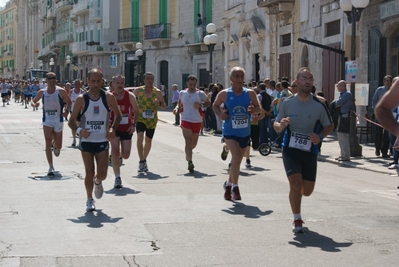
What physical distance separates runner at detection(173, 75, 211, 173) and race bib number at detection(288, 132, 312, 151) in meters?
5.92

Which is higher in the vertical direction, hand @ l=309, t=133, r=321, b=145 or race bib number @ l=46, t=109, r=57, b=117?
race bib number @ l=46, t=109, r=57, b=117

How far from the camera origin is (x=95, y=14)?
6419cm

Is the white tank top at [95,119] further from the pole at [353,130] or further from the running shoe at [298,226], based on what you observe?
the pole at [353,130]

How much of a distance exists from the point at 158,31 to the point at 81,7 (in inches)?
825

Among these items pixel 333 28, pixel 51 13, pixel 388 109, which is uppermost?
pixel 51 13

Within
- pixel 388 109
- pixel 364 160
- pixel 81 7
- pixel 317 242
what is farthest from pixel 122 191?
pixel 81 7

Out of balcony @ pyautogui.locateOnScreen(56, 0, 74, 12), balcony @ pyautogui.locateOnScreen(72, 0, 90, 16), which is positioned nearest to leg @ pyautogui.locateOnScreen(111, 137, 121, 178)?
balcony @ pyautogui.locateOnScreen(72, 0, 90, 16)

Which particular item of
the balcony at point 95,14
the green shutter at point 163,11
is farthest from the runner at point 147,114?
the balcony at point 95,14

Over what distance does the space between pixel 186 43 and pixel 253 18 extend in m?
12.8

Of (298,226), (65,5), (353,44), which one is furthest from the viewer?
(65,5)

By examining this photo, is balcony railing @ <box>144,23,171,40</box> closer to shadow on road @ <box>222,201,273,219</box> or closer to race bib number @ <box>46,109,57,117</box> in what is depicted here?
race bib number @ <box>46,109,57,117</box>

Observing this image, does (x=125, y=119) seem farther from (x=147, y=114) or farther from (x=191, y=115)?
(x=191, y=115)

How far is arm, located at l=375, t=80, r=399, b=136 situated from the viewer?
4.21m

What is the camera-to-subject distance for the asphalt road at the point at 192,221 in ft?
23.4
